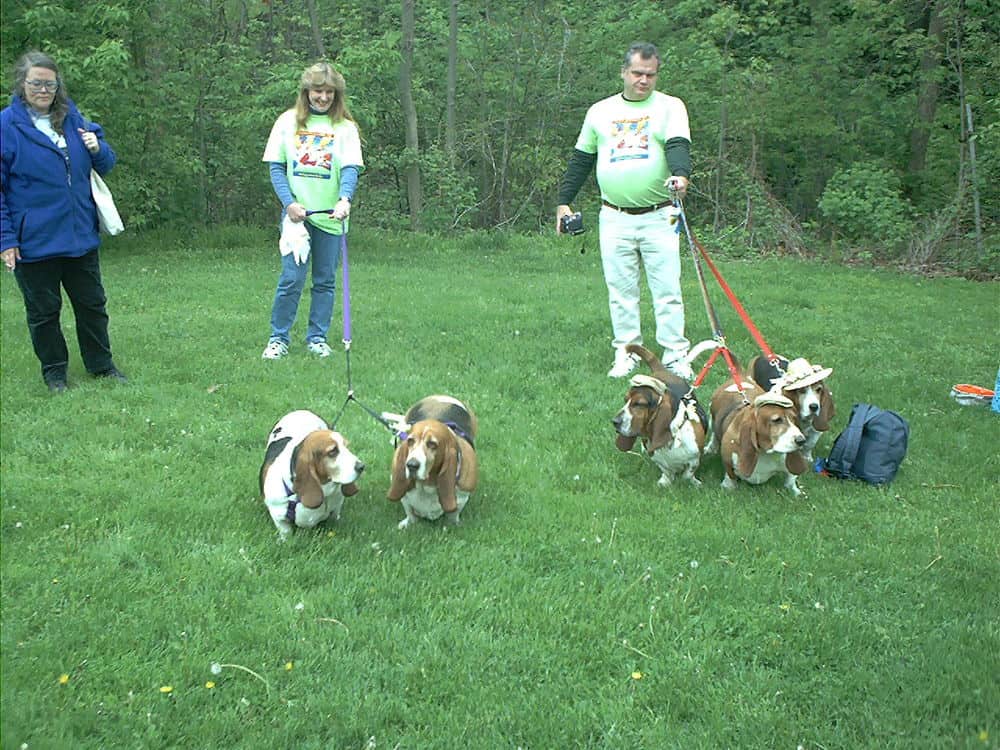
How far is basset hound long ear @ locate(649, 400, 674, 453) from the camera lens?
4723 mm

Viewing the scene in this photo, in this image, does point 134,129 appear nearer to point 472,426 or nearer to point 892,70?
point 472,426

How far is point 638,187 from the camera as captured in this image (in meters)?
6.55

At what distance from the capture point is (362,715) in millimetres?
3090

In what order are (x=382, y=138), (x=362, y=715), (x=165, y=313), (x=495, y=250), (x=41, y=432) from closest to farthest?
1. (x=362, y=715)
2. (x=41, y=432)
3. (x=165, y=313)
4. (x=495, y=250)
5. (x=382, y=138)

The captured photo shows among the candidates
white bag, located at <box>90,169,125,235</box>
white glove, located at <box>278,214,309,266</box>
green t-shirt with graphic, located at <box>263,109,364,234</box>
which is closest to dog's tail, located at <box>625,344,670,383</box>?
green t-shirt with graphic, located at <box>263,109,364,234</box>

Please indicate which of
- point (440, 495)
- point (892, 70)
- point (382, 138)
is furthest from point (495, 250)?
point (440, 495)

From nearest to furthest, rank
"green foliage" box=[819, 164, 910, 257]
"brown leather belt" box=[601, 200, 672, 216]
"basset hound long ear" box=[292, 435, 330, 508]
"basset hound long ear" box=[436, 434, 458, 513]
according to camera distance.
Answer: "basset hound long ear" box=[292, 435, 330, 508] → "basset hound long ear" box=[436, 434, 458, 513] → "brown leather belt" box=[601, 200, 672, 216] → "green foliage" box=[819, 164, 910, 257]

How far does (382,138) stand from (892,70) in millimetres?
9378

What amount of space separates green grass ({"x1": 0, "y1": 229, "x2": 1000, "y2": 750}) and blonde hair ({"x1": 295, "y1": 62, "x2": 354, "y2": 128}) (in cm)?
186

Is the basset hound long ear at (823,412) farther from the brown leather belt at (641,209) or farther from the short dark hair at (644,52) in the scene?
the short dark hair at (644,52)

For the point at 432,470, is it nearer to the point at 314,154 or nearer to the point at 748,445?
the point at 748,445

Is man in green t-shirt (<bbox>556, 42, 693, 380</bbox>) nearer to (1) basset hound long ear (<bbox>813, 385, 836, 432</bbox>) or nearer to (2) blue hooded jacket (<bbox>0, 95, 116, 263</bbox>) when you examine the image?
(1) basset hound long ear (<bbox>813, 385, 836, 432</bbox>)

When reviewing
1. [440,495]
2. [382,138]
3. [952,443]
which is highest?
[382,138]

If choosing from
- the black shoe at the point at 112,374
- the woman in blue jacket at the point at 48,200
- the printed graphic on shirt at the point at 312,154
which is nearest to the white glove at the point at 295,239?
the printed graphic on shirt at the point at 312,154
